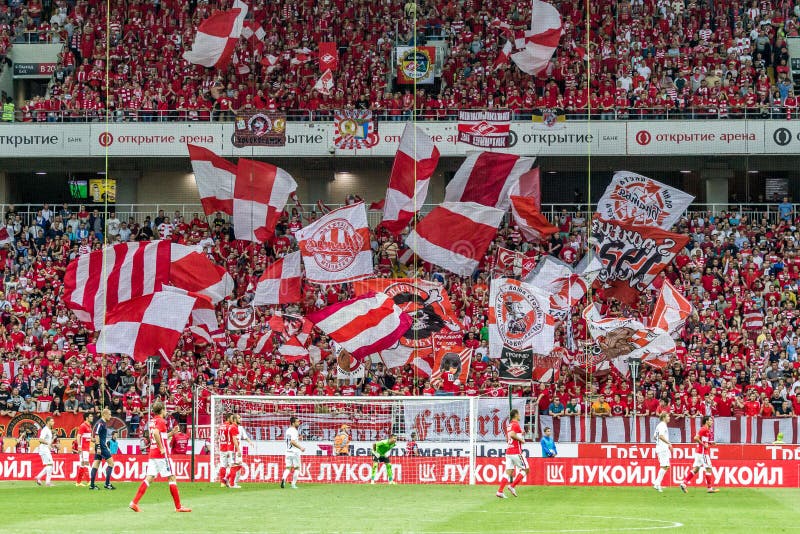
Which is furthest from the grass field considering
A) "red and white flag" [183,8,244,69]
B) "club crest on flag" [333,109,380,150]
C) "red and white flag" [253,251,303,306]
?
"club crest on flag" [333,109,380,150]

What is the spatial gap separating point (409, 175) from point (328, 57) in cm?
910

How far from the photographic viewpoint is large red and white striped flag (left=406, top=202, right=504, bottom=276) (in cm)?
4150

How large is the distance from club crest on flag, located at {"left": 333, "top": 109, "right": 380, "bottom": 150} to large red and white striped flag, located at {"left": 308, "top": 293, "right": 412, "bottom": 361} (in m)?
13.0

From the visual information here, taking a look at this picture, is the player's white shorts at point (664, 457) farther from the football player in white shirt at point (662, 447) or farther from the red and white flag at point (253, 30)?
the red and white flag at point (253, 30)

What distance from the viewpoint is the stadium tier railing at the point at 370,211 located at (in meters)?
49.6

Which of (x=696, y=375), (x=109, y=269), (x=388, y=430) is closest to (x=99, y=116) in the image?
(x=109, y=269)

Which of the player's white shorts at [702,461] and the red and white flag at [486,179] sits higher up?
the red and white flag at [486,179]

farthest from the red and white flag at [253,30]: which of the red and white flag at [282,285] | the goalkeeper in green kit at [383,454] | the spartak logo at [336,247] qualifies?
the goalkeeper in green kit at [383,454]

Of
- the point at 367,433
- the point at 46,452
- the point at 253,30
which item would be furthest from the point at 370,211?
the point at 46,452

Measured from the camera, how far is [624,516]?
24.6 m

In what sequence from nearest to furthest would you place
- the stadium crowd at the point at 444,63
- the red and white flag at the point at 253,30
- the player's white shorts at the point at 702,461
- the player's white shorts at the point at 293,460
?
the player's white shorts at the point at 702,461, the player's white shorts at the point at 293,460, the red and white flag at the point at 253,30, the stadium crowd at the point at 444,63

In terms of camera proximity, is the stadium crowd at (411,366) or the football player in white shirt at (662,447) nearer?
the football player in white shirt at (662,447)

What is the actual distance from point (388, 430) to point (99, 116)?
21242 millimetres

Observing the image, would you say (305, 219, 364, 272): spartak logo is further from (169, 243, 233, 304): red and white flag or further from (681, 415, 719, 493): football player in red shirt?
(681, 415, 719, 493): football player in red shirt
